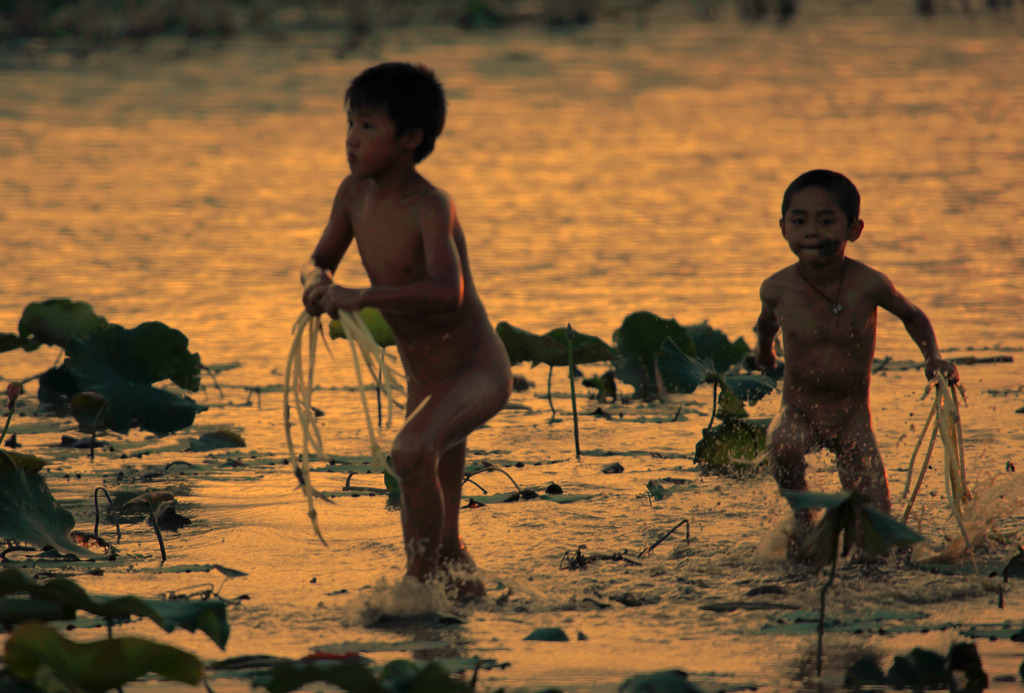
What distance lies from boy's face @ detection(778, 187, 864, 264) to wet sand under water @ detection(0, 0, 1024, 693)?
77 cm

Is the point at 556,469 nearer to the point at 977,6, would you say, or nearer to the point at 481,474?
the point at 481,474

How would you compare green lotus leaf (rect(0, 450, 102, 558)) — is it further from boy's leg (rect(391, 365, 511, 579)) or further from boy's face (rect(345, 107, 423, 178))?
boy's face (rect(345, 107, 423, 178))

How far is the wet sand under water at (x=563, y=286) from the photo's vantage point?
10.9 feet

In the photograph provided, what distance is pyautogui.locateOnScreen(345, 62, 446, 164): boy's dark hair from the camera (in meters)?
3.36

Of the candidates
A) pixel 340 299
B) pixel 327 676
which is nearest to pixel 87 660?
pixel 327 676

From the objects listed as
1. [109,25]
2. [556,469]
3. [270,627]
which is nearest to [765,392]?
[556,469]

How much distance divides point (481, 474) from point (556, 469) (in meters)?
0.25

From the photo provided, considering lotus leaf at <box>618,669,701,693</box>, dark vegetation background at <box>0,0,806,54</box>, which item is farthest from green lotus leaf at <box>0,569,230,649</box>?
dark vegetation background at <box>0,0,806,54</box>

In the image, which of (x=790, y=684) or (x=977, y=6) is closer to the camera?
(x=790, y=684)

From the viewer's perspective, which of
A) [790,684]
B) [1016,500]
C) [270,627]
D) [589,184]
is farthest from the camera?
[589,184]

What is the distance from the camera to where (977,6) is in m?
23.2

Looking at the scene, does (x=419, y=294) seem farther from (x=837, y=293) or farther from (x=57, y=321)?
(x=57, y=321)

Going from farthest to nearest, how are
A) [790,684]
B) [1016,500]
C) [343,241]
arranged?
[1016,500] → [343,241] → [790,684]

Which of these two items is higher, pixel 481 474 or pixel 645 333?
pixel 645 333
